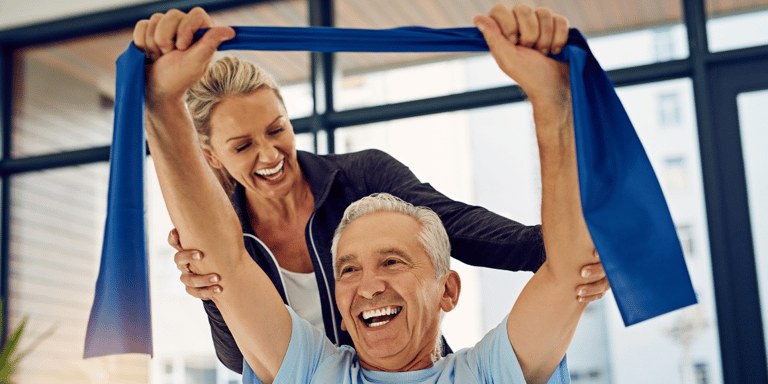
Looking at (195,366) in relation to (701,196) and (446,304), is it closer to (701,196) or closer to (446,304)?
(446,304)

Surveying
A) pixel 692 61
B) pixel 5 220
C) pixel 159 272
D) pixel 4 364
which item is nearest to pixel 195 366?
pixel 159 272

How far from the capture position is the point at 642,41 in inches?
132

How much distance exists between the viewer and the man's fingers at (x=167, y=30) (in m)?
1.37

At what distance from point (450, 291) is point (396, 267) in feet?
0.56

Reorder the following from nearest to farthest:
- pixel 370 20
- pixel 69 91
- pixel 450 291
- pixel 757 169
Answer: pixel 450 291 < pixel 757 169 < pixel 370 20 < pixel 69 91

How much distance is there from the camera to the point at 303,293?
2045 mm

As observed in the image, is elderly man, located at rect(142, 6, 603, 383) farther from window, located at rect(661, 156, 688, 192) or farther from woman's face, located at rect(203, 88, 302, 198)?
window, located at rect(661, 156, 688, 192)

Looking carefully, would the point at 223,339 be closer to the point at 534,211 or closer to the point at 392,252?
the point at 392,252

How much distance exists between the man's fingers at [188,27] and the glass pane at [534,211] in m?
1.89

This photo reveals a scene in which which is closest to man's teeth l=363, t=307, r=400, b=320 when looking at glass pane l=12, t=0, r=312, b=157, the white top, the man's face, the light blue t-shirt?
the man's face

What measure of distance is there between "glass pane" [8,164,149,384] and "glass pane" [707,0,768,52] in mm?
3234

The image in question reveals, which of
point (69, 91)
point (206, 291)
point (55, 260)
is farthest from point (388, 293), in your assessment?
point (69, 91)

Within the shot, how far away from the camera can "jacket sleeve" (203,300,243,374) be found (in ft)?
6.01

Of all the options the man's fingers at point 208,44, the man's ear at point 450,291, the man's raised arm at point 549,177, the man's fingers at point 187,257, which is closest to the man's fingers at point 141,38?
the man's fingers at point 208,44
